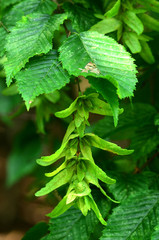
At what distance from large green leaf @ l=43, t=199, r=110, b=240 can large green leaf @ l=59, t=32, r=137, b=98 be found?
39cm

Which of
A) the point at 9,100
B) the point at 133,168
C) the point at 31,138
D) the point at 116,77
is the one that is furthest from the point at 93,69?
the point at 31,138

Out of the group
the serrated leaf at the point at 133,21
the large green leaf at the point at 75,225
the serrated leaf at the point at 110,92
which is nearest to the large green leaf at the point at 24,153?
the large green leaf at the point at 75,225

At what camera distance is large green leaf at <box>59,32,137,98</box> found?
620 millimetres

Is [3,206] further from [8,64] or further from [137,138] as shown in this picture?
[8,64]

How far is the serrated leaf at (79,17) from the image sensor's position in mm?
842

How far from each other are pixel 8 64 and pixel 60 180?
254 mm

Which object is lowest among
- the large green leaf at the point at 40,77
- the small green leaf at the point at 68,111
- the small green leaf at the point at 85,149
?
the small green leaf at the point at 85,149

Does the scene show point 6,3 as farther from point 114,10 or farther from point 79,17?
point 114,10

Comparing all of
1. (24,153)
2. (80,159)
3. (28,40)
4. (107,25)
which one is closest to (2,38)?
(28,40)

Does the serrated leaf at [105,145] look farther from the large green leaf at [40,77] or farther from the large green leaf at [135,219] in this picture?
the large green leaf at [135,219]

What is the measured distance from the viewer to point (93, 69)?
63cm

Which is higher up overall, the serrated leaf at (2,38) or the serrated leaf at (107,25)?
the serrated leaf at (2,38)

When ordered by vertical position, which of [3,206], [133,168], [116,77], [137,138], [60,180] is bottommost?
[3,206]

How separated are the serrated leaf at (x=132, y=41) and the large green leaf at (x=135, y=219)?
36 centimetres
